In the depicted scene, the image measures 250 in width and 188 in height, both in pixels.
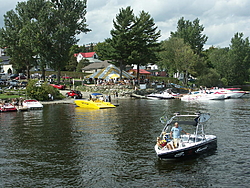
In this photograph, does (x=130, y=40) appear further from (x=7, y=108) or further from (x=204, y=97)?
(x=7, y=108)

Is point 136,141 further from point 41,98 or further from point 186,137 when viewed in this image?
point 41,98

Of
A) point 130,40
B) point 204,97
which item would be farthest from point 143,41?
point 204,97

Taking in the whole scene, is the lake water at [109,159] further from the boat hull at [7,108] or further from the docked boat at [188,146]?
the boat hull at [7,108]

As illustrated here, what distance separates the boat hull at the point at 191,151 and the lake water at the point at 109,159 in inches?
17.1

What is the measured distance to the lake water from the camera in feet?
48.0

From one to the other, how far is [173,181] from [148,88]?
59.7 m

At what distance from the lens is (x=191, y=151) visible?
1794 cm

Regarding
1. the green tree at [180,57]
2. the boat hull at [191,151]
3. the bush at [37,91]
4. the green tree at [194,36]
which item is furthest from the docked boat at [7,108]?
the green tree at [194,36]

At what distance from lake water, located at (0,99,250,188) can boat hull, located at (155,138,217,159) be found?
1.43 ft

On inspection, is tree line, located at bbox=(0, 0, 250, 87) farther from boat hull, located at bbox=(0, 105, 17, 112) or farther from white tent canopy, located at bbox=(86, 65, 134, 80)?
boat hull, located at bbox=(0, 105, 17, 112)

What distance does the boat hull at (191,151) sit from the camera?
56.3 ft

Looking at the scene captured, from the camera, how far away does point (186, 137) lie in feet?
64.6

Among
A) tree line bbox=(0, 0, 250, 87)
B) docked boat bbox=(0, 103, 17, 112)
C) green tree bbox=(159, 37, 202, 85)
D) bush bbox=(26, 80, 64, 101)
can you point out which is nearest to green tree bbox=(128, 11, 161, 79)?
tree line bbox=(0, 0, 250, 87)

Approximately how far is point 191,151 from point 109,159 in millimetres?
5414
